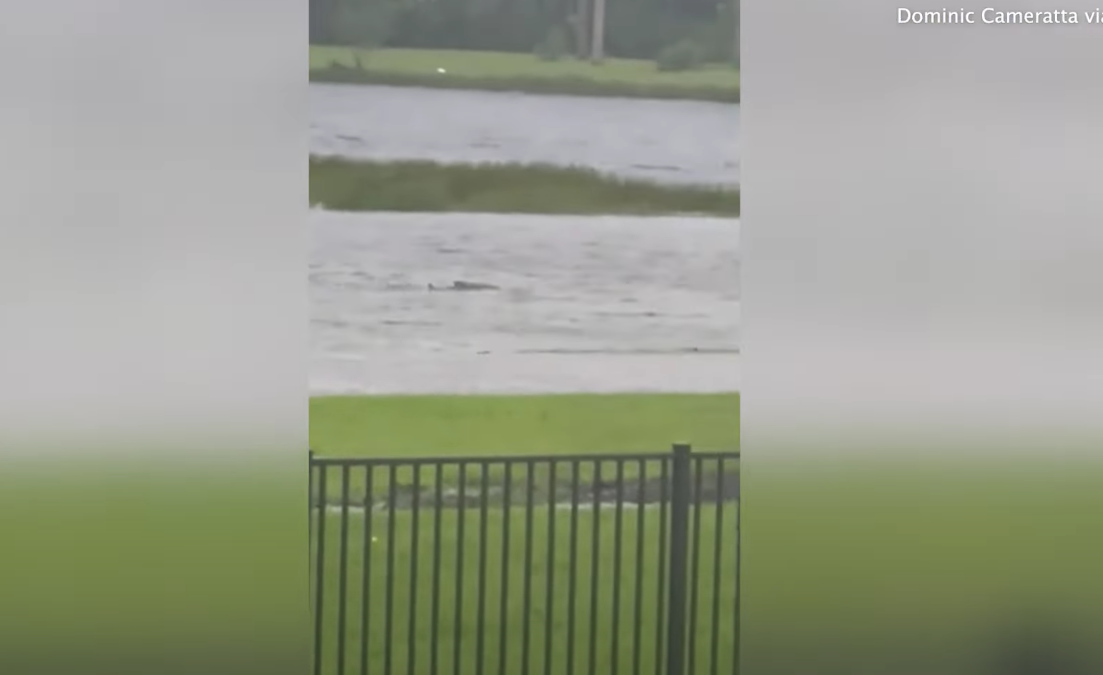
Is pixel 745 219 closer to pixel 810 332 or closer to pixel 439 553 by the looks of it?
pixel 810 332

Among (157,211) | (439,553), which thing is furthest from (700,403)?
(157,211)

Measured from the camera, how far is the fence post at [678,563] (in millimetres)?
1911

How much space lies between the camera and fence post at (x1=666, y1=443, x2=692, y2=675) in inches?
75.2

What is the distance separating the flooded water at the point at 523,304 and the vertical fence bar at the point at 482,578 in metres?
0.15

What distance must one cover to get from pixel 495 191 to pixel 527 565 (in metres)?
0.62

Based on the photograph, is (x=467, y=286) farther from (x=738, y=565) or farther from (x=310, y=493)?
(x=738, y=565)

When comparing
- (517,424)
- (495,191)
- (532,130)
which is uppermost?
(532,130)

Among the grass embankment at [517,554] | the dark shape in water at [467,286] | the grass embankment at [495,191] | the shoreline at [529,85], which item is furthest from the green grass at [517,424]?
Result: the shoreline at [529,85]

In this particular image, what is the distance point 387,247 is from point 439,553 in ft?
1.65

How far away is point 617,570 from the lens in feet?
6.24

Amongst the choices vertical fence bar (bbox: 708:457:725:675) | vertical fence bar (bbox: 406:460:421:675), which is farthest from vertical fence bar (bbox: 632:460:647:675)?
vertical fence bar (bbox: 406:460:421:675)

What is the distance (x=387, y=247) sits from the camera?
72.3 inches

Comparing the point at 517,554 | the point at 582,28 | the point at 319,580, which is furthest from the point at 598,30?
the point at 319,580

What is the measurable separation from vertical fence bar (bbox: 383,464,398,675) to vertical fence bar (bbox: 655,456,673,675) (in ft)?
1.44
